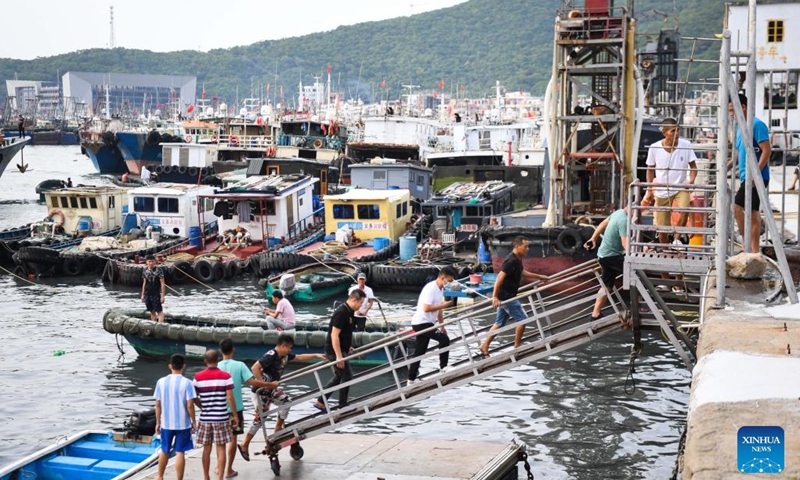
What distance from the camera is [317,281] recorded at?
3322 cm

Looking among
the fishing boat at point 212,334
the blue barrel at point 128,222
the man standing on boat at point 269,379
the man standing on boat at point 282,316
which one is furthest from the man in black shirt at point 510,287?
the blue barrel at point 128,222

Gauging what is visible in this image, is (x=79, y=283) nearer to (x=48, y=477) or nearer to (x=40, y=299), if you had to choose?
(x=40, y=299)

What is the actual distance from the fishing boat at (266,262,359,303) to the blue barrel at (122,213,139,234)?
33.3ft

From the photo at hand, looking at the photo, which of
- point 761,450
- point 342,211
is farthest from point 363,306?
point 342,211

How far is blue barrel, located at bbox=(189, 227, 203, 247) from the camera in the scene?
134 ft

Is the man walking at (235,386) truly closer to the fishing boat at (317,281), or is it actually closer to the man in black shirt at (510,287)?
the man in black shirt at (510,287)

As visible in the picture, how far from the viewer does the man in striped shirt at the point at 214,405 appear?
40.3 ft

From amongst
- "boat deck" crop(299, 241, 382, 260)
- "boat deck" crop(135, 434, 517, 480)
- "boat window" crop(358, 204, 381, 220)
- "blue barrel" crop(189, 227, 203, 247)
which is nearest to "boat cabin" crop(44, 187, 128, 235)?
"blue barrel" crop(189, 227, 203, 247)

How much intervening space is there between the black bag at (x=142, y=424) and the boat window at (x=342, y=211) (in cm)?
2483

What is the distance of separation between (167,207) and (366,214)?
8287mm

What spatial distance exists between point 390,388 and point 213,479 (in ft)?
9.36

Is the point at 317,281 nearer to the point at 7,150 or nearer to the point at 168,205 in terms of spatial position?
the point at 168,205

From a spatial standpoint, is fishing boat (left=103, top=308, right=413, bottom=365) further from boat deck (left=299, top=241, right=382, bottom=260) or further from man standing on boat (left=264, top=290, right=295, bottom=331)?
boat deck (left=299, top=241, right=382, bottom=260)

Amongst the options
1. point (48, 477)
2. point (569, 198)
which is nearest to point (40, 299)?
point (569, 198)
